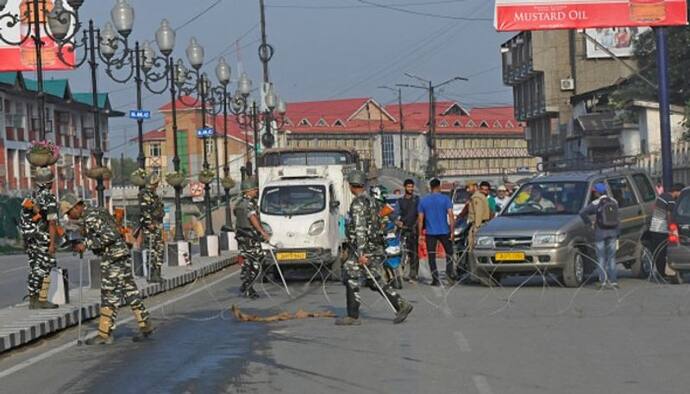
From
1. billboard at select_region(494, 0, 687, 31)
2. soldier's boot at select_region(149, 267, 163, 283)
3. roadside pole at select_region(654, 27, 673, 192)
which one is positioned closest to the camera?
soldier's boot at select_region(149, 267, 163, 283)

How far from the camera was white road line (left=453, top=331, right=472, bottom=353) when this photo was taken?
1348cm

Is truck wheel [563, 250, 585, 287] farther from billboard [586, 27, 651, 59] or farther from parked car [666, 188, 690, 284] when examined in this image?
billboard [586, 27, 651, 59]

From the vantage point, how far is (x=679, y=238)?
68.9 ft

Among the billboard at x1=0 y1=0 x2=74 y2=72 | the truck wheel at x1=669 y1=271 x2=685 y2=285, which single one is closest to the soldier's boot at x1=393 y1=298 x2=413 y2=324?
the truck wheel at x1=669 y1=271 x2=685 y2=285

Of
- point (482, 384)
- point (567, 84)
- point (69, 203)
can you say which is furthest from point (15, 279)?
point (567, 84)

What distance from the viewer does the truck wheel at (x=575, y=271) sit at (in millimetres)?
21298

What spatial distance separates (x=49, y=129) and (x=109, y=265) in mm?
58441

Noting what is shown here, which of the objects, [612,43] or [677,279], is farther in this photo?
[612,43]

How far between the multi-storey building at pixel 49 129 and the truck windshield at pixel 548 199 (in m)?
45.4

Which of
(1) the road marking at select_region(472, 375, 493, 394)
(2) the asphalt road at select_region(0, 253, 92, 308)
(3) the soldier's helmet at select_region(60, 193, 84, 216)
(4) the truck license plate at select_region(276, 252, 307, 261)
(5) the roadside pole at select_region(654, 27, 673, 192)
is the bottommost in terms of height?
(2) the asphalt road at select_region(0, 253, 92, 308)

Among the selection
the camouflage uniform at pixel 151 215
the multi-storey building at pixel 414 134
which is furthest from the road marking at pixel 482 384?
the multi-storey building at pixel 414 134

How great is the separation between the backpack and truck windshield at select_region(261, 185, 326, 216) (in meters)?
7.53

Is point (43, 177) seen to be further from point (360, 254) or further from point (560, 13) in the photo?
point (560, 13)

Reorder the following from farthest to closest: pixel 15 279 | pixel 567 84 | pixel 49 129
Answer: pixel 567 84, pixel 49 129, pixel 15 279
